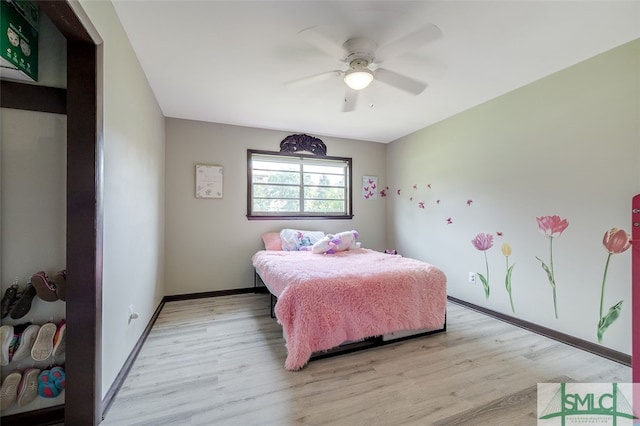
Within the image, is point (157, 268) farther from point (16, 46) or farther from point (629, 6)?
point (629, 6)

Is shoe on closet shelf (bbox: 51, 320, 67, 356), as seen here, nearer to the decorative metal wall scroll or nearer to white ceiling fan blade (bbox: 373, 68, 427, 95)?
white ceiling fan blade (bbox: 373, 68, 427, 95)

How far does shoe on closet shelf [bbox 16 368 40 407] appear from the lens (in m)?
1.23

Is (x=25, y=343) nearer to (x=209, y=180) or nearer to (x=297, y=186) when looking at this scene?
(x=209, y=180)

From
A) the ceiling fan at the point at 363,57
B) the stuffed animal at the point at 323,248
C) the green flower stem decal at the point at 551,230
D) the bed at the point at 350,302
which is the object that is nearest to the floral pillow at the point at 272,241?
the stuffed animal at the point at 323,248

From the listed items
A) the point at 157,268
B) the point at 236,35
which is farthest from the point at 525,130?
the point at 157,268

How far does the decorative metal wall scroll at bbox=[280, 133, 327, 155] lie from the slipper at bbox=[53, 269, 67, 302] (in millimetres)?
2926

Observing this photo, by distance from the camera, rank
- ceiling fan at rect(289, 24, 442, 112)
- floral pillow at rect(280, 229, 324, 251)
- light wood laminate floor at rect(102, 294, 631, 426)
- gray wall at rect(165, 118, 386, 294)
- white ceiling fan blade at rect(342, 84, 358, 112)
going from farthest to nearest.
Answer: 1. floral pillow at rect(280, 229, 324, 251)
2. gray wall at rect(165, 118, 386, 294)
3. white ceiling fan blade at rect(342, 84, 358, 112)
4. ceiling fan at rect(289, 24, 442, 112)
5. light wood laminate floor at rect(102, 294, 631, 426)

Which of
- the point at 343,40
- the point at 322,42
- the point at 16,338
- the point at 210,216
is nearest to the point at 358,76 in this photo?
the point at 343,40

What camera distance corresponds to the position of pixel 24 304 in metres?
1.24

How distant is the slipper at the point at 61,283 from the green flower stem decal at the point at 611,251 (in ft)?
11.9

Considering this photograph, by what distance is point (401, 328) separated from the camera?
2150 mm

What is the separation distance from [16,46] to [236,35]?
3.72ft

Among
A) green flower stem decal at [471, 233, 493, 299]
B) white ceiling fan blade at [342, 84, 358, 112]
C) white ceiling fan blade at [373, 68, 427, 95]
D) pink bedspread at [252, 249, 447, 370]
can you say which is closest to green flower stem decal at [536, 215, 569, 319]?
green flower stem decal at [471, 233, 493, 299]

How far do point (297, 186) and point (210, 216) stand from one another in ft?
4.40
